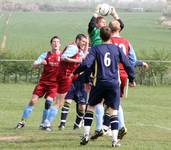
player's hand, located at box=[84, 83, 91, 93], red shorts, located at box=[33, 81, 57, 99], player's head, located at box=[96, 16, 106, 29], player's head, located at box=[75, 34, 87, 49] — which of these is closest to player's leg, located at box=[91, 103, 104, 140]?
player's hand, located at box=[84, 83, 91, 93]

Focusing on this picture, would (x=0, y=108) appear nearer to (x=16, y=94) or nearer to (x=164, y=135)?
(x=16, y=94)

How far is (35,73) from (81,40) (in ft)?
57.0

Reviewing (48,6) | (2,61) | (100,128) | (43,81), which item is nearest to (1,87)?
(2,61)

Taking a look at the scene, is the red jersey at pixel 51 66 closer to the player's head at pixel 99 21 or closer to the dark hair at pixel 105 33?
the player's head at pixel 99 21

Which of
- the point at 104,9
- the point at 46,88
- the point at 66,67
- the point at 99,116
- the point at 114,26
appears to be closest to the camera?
the point at 114,26

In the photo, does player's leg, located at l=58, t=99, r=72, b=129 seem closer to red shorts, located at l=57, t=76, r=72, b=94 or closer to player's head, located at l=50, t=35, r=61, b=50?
red shorts, located at l=57, t=76, r=72, b=94

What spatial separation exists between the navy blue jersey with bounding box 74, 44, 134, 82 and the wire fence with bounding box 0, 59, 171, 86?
63.3 feet

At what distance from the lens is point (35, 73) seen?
31.0 meters

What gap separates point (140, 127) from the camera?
584 inches

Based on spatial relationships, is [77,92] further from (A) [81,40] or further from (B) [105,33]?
→ (B) [105,33]

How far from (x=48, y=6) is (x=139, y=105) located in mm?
124088

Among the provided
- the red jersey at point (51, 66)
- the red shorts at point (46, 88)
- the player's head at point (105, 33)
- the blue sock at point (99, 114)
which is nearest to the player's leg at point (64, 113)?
the red shorts at point (46, 88)

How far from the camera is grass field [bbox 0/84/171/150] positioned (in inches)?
454

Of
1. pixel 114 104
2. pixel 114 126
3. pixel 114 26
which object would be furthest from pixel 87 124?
pixel 114 26
